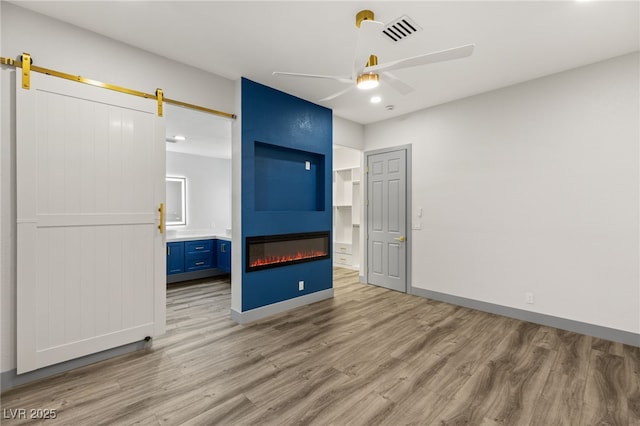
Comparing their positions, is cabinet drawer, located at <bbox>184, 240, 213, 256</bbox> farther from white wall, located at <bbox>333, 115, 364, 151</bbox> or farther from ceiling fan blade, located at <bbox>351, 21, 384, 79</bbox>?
ceiling fan blade, located at <bbox>351, 21, 384, 79</bbox>

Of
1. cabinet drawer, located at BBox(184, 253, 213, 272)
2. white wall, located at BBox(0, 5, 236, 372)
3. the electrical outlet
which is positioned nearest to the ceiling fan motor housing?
white wall, located at BBox(0, 5, 236, 372)

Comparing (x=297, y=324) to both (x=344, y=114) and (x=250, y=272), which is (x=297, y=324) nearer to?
(x=250, y=272)

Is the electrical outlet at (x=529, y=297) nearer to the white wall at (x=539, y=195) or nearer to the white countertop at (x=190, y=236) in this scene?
the white wall at (x=539, y=195)

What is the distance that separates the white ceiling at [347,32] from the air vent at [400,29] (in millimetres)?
49

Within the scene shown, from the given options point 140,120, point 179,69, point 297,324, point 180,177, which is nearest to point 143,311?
point 297,324

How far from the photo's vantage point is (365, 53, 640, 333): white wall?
3.01 metres

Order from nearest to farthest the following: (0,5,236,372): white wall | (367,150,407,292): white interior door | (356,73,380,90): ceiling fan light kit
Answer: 1. (0,5,236,372): white wall
2. (356,73,380,90): ceiling fan light kit
3. (367,150,407,292): white interior door

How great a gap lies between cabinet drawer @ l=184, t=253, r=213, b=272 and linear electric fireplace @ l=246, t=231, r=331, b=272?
251cm

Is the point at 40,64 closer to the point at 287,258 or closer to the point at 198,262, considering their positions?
the point at 287,258

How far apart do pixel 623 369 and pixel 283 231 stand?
11.9 ft

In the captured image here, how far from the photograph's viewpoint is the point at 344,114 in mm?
4844

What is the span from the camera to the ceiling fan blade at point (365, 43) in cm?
228

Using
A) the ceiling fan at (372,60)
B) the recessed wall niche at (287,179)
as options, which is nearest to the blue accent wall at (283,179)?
the recessed wall niche at (287,179)

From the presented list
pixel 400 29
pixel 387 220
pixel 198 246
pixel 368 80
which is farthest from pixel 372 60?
pixel 198 246
